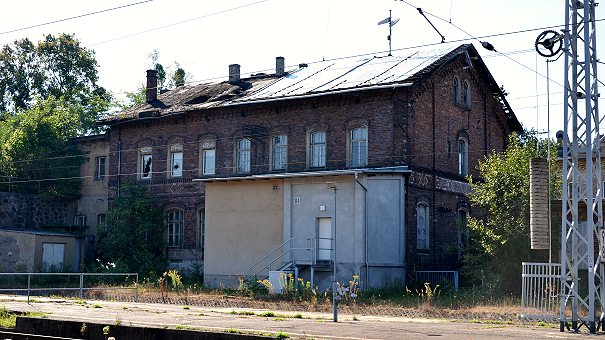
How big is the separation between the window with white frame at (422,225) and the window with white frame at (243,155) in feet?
26.6

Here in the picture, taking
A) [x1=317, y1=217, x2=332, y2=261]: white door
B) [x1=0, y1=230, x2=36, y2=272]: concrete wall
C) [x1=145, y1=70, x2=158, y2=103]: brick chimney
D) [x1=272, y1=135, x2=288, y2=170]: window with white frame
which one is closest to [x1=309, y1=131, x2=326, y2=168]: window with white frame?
[x1=272, y1=135, x2=288, y2=170]: window with white frame

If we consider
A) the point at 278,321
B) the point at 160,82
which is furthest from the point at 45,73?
the point at 278,321

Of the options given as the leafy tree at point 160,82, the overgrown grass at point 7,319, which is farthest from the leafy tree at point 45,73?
the overgrown grass at point 7,319

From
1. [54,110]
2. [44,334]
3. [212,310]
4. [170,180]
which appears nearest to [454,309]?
[212,310]

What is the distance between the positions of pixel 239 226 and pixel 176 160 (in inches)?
309

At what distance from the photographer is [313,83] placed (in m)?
35.9

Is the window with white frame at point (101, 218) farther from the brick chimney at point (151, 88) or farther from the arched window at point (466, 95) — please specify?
the arched window at point (466, 95)

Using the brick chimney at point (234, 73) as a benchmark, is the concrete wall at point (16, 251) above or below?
below

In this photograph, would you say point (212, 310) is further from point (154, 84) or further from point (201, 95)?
point (154, 84)

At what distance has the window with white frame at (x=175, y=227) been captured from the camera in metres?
38.8

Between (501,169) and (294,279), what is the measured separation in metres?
8.27

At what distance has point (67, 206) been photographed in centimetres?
4350

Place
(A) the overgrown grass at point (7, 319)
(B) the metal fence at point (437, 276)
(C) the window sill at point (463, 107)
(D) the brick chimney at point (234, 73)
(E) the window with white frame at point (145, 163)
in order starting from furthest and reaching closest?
1. (D) the brick chimney at point (234, 73)
2. (E) the window with white frame at point (145, 163)
3. (C) the window sill at point (463, 107)
4. (B) the metal fence at point (437, 276)
5. (A) the overgrown grass at point (7, 319)

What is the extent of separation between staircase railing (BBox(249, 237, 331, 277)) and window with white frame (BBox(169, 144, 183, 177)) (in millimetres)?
8718
